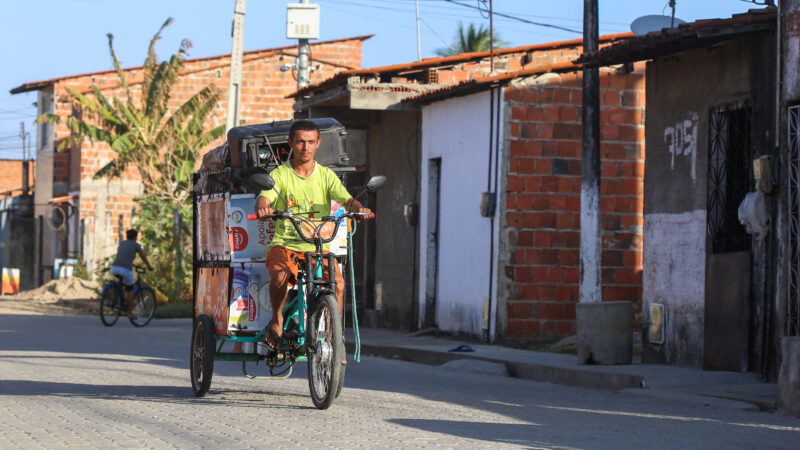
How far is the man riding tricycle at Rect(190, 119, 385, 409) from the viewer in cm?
874

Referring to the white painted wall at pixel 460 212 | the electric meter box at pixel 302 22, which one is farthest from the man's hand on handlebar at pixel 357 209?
the electric meter box at pixel 302 22

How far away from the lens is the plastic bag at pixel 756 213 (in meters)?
12.2

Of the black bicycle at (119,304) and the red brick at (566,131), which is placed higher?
the red brick at (566,131)

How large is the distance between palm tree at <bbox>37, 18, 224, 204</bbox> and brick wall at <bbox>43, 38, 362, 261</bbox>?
4360 millimetres

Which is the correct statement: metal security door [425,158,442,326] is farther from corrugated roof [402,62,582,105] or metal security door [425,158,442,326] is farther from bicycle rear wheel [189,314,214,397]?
bicycle rear wheel [189,314,214,397]

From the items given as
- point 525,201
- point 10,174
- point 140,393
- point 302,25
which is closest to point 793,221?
point 140,393

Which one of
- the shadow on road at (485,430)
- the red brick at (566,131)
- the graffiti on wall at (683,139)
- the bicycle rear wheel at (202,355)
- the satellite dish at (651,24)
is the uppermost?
the satellite dish at (651,24)

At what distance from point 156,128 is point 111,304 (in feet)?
37.0

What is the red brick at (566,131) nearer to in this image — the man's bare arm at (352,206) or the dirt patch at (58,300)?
the man's bare arm at (352,206)

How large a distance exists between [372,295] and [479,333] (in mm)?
6351

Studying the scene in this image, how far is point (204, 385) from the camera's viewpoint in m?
9.66

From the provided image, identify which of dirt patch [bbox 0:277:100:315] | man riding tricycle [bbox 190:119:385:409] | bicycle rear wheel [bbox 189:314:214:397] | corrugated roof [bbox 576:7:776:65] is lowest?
dirt patch [bbox 0:277:100:315]

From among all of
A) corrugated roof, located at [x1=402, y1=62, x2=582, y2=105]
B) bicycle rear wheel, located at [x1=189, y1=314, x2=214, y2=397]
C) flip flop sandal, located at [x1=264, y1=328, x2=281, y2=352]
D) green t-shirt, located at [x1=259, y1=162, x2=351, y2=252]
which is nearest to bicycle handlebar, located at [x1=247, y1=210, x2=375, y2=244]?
green t-shirt, located at [x1=259, y1=162, x2=351, y2=252]

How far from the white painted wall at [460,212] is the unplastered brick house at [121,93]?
57.1ft
